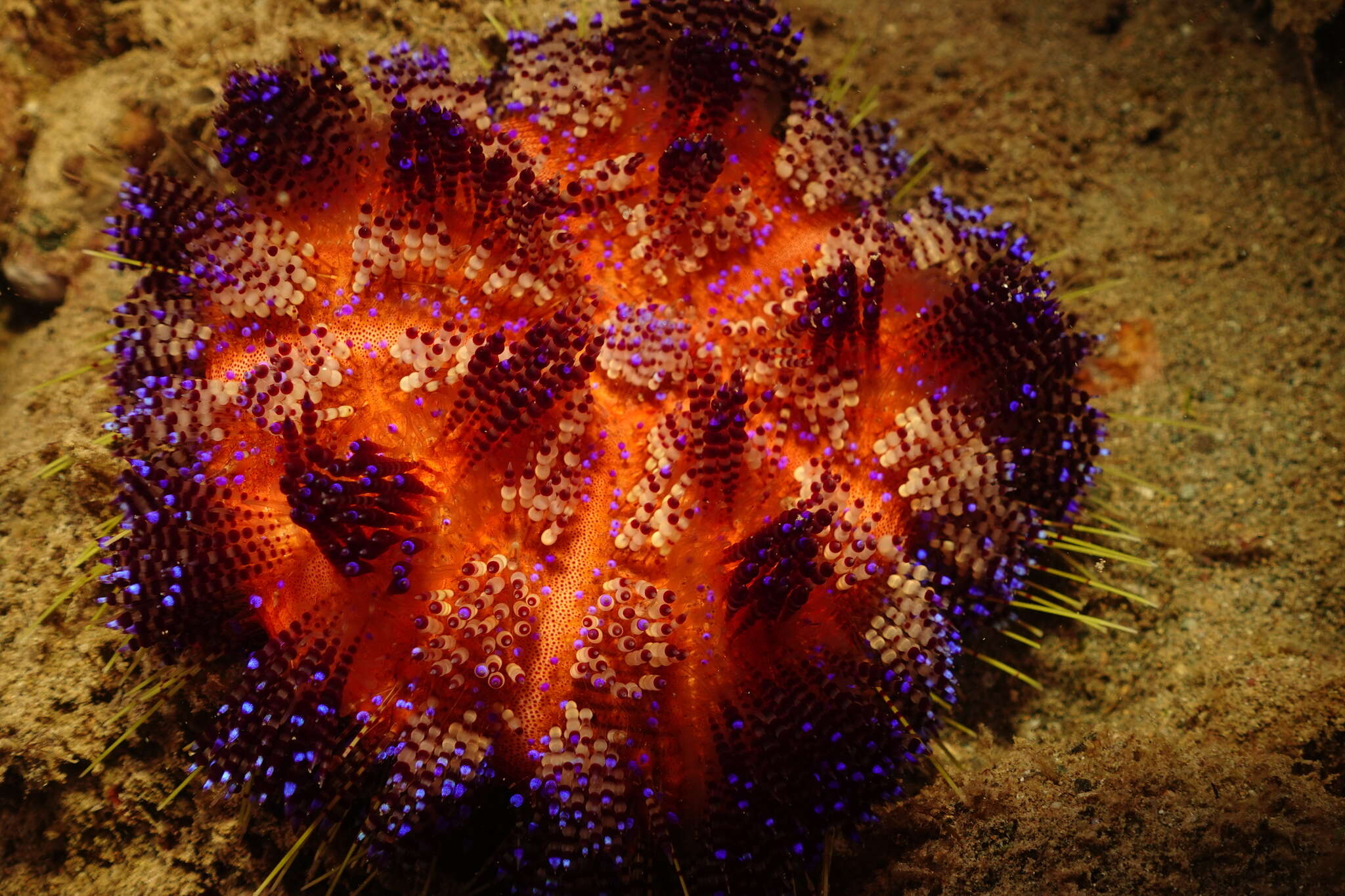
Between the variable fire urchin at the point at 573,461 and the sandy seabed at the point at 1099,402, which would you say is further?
the sandy seabed at the point at 1099,402

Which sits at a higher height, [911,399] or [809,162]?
[809,162]

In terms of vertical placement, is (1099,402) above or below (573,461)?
above

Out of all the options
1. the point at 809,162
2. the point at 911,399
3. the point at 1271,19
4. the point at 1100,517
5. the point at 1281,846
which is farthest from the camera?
the point at 1271,19

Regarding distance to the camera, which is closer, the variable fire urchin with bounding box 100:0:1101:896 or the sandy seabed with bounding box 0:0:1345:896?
the variable fire urchin with bounding box 100:0:1101:896

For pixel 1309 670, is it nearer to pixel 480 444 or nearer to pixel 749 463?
pixel 749 463

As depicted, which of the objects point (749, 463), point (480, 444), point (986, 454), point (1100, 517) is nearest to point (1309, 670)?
point (1100, 517)
